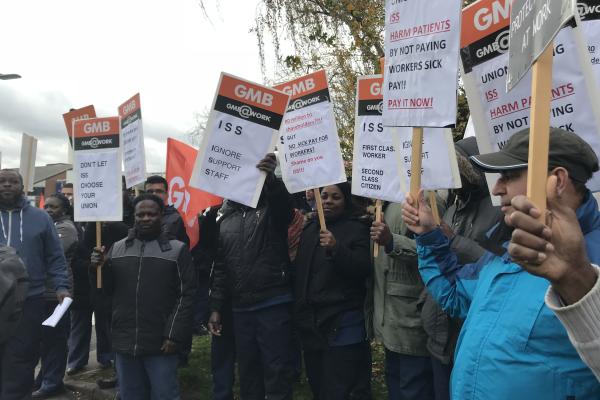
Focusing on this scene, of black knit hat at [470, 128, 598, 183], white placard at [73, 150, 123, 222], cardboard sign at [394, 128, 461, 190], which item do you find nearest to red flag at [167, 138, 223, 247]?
white placard at [73, 150, 123, 222]

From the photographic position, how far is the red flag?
5.25 metres

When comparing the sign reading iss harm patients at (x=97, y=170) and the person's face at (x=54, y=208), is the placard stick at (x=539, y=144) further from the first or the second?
the person's face at (x=54, y=208)

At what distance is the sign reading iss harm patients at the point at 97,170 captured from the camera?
4.88 metres

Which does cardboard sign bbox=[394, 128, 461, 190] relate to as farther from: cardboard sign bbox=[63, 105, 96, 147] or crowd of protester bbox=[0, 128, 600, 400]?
cardboard sign bbox=[63, 105, 96, 147]

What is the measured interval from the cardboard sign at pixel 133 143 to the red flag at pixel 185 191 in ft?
1.67

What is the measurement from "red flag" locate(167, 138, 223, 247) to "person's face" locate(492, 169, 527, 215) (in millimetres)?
3684

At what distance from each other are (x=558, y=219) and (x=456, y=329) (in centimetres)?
211

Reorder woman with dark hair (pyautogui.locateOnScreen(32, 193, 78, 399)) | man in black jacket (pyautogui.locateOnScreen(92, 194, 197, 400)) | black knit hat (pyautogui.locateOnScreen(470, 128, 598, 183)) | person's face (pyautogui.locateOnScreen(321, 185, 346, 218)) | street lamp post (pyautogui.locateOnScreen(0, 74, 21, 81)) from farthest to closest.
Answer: street lamp post (pyautogui.locateOnScreen(0, 74, 21, 81)) < woman with dark hair (pyautogui.locateOnScreen(32, 193, 78, 399)) < person's face (pyautogui.locateOnScreen(321, 185, 346, 218)) < man in black jacket (pyautogui.locateOnScreen(92, 194, 197, 400)) < black knit hat (pyautogui.locateOnScreen(470, 128, 598, 183))

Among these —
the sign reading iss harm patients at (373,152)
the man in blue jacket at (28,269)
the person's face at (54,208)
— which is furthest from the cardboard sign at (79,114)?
the sign reading iss harm patients at (373,152)

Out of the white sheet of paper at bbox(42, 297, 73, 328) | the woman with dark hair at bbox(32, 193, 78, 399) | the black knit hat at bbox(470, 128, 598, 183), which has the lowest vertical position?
the woman with dark hair at bbox(32, 193, 78, 399)

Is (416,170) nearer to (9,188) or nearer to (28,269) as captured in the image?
(28,269)

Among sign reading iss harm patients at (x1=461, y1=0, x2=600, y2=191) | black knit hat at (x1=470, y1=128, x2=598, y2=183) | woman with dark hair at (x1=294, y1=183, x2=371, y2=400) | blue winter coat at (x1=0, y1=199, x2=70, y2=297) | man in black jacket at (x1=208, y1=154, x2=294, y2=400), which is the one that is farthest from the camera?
blue winter coat at (x1=0, y1=199, x2=70, y2=297)

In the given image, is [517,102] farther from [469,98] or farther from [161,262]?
[161,262]

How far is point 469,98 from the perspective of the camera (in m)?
2.80
